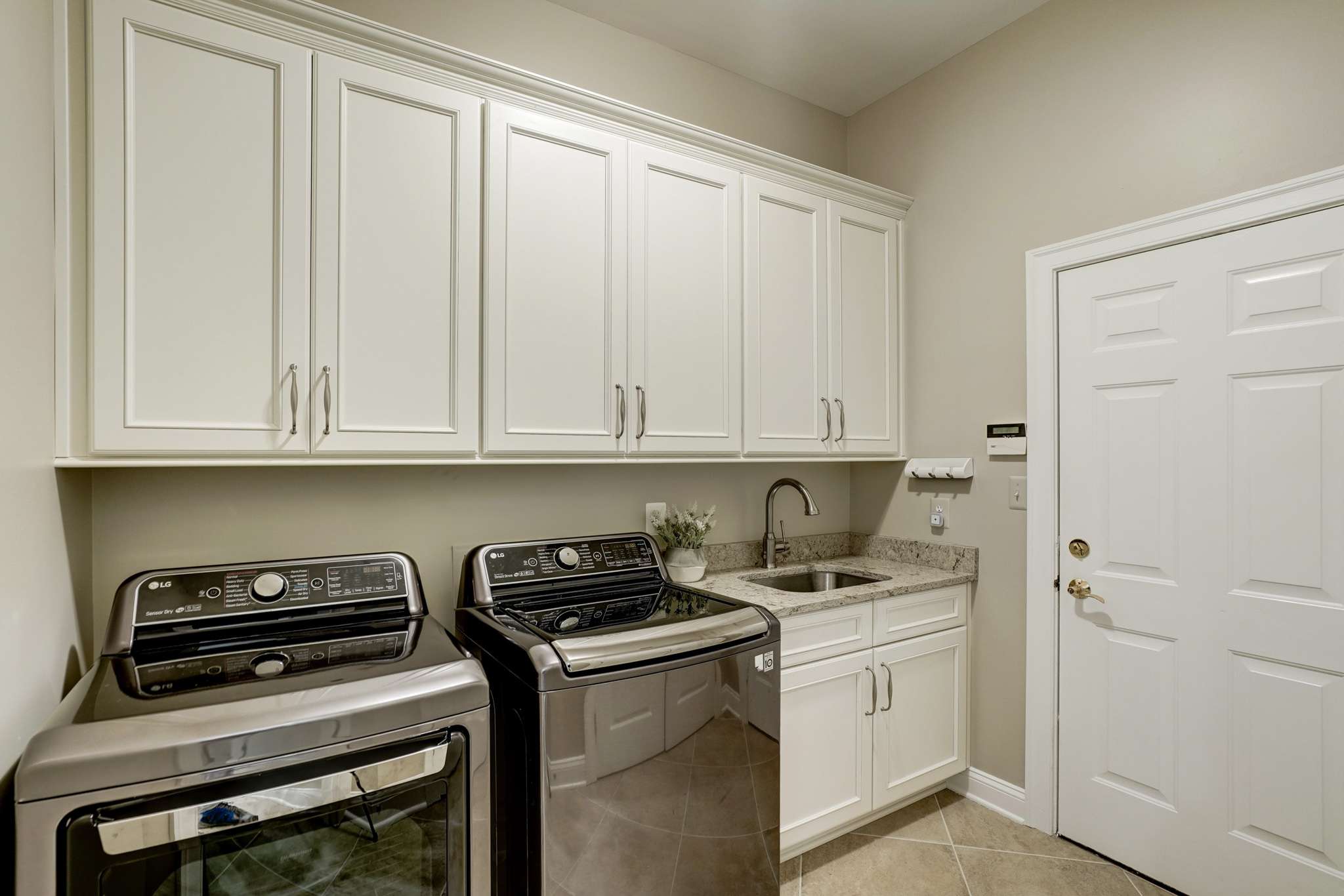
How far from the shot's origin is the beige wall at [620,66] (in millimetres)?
2018

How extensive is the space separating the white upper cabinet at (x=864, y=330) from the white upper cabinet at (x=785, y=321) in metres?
0.07

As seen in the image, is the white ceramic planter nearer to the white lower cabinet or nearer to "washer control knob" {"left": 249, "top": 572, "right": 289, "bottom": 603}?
the white lower cabinet

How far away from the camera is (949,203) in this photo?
2576 millimetres

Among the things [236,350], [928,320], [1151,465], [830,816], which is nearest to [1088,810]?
[830,816]

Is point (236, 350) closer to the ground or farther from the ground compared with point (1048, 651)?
farther from the ground

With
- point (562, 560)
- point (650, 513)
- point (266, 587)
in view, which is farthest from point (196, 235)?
point (650, 513)

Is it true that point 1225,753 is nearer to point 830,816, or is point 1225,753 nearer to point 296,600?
point 830,816

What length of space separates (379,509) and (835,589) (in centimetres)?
158

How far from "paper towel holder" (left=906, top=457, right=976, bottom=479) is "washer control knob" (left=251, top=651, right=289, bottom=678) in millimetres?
2241

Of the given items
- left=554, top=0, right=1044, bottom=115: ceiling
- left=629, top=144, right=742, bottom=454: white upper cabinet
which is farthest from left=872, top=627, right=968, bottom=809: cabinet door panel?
left=554, top=0, right=1044, bottom=115: ceiling

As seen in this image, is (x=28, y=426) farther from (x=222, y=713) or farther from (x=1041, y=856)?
(x=1041, y=856)

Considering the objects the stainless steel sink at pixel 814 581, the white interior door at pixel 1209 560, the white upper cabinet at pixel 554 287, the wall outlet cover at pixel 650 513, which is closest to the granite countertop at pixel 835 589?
the stainless steel sink at pixel 814 581

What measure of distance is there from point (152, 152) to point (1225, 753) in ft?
10.1

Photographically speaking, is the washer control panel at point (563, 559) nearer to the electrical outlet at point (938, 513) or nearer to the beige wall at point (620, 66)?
the electrical outlet at point (938, 513)
